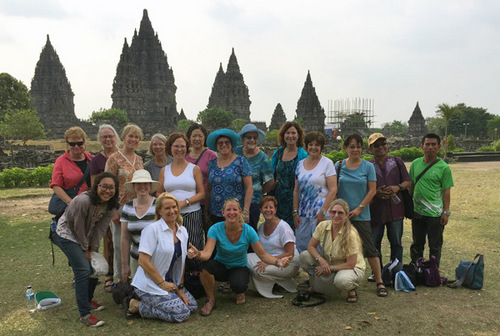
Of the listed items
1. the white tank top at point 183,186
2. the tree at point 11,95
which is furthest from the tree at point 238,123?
the white tank top at point 183,186

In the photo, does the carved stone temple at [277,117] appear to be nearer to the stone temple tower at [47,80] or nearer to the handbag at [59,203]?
the stone temple tower at [47,80]

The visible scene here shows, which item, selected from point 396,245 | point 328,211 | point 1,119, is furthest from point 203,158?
point 1,119

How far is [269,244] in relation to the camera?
468 centimetres

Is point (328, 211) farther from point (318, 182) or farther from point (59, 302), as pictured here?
point (59, 302)

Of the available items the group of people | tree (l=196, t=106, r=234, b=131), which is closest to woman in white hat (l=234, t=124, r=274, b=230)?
the group of people

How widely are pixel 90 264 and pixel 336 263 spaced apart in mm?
2618

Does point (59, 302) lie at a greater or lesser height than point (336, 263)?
lesser

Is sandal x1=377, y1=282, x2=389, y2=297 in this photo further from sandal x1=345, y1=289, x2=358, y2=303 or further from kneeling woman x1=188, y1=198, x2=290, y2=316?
kneeling woman x1=188, y1=198, x2=290, y2=316

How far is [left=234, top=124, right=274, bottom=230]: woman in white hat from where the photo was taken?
198 inches

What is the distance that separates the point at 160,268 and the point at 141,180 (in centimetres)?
93

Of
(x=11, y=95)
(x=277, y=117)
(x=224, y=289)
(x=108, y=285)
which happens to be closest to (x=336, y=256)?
(x=224, y=289)

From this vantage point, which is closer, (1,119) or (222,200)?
(222,200)

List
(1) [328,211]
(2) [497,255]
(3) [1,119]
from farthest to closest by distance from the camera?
(3) [1,119]
(2) [497,255]
(1) [328,211]

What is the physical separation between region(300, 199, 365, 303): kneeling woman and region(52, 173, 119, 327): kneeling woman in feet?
7.41
